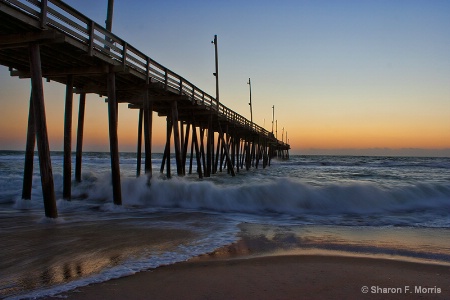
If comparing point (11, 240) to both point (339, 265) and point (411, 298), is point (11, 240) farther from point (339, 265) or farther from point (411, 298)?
point (411, 298)

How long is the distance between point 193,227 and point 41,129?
337 cm

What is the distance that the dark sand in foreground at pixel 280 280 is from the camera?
3.06m

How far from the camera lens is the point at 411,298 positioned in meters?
3.03

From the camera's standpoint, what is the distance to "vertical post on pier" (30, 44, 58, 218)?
258 inches

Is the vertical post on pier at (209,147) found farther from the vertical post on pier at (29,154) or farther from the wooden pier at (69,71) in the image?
the vertical post on pier at (29,154)

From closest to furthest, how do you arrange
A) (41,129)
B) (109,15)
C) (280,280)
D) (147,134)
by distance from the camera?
1. (280,280)
2. (41,129)
3. (109,15)
4. (147,134)

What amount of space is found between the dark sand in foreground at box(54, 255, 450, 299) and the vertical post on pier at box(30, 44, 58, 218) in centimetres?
396

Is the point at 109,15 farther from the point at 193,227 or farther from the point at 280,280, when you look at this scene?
the point at 280,280

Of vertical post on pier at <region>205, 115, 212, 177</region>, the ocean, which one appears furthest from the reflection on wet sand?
vertical post on pier at <region>205, 115, 212, 177</region>

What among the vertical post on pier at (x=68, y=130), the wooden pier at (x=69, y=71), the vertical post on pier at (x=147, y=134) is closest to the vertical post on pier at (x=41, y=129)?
the wooden pier at (x=69, y=71)

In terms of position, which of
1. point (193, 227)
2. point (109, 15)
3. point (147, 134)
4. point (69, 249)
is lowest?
point (193, 227)

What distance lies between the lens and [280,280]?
3434 millimetres

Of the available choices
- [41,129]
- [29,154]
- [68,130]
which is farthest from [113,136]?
[41,129]

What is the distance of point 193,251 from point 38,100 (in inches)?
168
